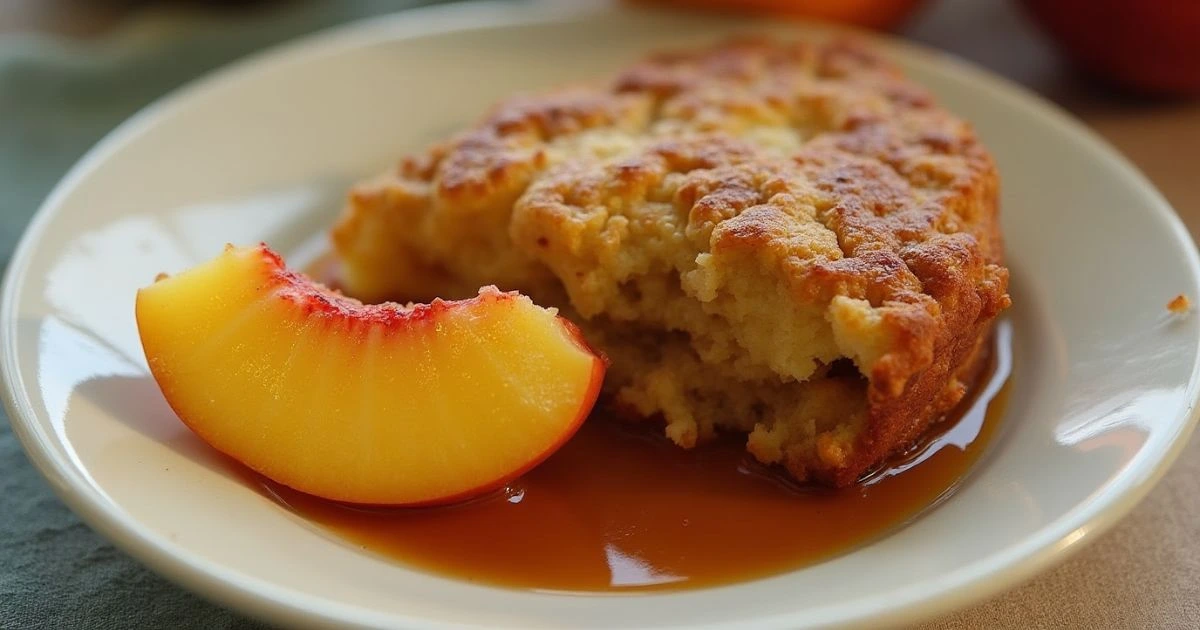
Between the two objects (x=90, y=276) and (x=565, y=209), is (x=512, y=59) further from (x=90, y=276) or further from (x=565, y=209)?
(x=90, y=276)

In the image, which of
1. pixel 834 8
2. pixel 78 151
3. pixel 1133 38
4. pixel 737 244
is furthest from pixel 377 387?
pixel 1133 38

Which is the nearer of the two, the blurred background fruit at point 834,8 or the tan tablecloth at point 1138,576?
the tan tablecloth at point 1138,576

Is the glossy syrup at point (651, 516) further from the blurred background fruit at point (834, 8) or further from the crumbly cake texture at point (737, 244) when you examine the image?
the blurred background fruit at point (834, 8)

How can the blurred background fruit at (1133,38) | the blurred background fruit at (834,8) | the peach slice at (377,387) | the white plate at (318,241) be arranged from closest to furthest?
the white plate at (318,241), the peach slice at (377,387), the blurred background fruit at (1133,38), the blurred background fruit at (834,8)

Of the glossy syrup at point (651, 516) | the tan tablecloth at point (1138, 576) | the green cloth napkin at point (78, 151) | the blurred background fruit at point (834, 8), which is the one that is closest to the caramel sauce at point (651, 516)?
the glossy syrup at point (651, 516)

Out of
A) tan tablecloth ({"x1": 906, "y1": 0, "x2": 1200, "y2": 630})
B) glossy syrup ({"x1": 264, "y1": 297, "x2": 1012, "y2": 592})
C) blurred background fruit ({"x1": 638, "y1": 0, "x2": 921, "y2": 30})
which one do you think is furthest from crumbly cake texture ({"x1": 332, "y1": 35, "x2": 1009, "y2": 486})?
blurred background fruit ({"x1": 638, "y1": 0, "x2": 921, "y2": 30})

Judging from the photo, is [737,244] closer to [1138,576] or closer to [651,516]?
[651,516]

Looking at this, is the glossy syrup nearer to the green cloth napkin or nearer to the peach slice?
the peach slice
